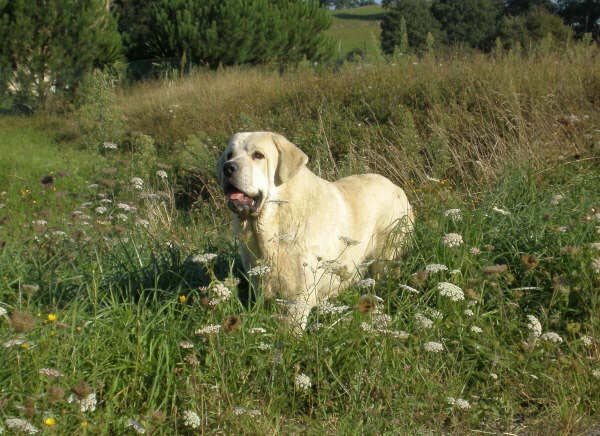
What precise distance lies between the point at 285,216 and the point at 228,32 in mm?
16979

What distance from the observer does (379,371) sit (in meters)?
2.78

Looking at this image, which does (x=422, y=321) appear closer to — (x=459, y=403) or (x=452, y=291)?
(x=452, y=291)

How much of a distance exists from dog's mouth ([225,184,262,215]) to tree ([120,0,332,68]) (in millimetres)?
16235

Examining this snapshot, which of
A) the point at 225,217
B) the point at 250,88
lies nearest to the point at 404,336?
the point at 225,217

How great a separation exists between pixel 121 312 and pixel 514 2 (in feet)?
Result: 168

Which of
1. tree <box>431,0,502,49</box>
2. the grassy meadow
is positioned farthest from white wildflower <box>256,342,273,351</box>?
tree <box>431,0,502,49</box>

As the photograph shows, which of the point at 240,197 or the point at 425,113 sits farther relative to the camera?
the point at 425,113

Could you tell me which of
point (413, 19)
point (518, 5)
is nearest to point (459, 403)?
point (413, 19)

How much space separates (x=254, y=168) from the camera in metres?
3.67

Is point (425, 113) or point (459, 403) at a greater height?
point (425, 113)

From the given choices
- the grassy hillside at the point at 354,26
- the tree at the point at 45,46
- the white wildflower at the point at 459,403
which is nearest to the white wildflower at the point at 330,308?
the white wildflower at the point at 459,403

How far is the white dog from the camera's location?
3.62m

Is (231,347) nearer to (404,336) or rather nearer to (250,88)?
(404,336)

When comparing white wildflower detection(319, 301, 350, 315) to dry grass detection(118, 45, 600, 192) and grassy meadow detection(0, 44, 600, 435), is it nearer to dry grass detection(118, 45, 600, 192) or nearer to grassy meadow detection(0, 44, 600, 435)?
grassy meadow detection(0, 44, 600, 435)
